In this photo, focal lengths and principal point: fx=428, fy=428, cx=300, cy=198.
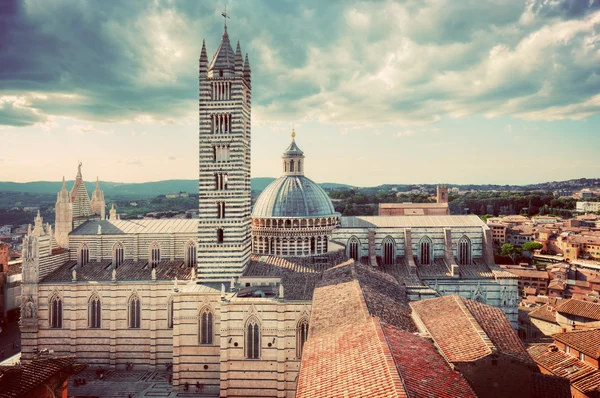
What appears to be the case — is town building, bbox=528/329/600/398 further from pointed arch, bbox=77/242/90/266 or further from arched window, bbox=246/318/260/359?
pointed arch, bbox=77/242/90/266

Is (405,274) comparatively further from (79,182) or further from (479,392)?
(79,182)

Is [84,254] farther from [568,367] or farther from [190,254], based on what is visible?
[568,367]

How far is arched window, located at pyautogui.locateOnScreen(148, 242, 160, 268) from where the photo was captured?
Answer: 36.9 meters

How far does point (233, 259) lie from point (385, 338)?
1908 centimetres

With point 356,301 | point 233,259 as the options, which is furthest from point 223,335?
point 356,301

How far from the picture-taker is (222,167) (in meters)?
31.9

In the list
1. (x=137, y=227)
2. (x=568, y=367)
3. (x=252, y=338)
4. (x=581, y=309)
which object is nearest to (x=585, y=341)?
(x=568, y=367)

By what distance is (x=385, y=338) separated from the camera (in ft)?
45.9

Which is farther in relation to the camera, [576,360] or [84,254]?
[84,254]

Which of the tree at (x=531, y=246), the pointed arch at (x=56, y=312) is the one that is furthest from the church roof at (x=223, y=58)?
the tree at (x=531, y=246)

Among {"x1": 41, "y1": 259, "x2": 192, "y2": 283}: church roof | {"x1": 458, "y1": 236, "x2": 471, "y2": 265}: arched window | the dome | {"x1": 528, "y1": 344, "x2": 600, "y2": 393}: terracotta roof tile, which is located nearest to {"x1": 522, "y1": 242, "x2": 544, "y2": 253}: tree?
{"x1": 458, "y1": 236, "x2": 471, "y2": 265}: arched window

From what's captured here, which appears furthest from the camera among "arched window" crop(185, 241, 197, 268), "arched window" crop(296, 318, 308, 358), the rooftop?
"arched window" crop(185, 241, 197, 268)

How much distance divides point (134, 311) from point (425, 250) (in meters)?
25.1

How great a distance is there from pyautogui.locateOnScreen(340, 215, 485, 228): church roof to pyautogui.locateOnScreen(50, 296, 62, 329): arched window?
24435mm
